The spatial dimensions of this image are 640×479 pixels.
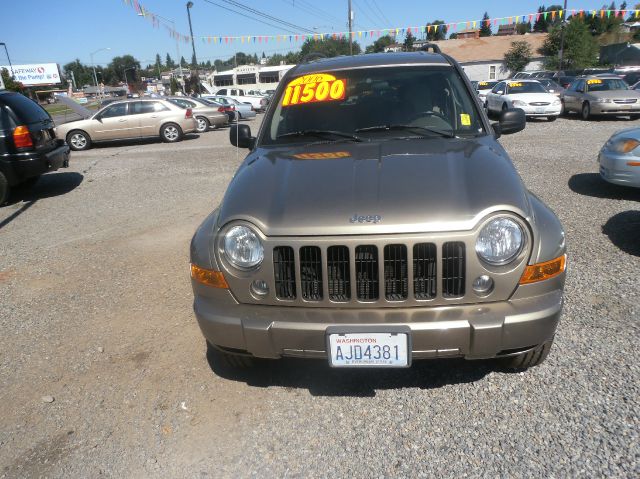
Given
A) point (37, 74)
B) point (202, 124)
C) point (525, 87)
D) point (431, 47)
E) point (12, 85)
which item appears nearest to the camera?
point (431, 47)

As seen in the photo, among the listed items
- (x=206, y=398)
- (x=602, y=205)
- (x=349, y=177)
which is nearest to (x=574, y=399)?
(x=349, y=177)

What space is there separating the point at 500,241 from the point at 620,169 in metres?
5.11

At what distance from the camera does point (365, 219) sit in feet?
7.49

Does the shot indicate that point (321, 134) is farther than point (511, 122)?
No

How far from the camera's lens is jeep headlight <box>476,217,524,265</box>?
227 cm

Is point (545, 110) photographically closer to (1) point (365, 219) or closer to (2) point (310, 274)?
(1) point (365, 219)

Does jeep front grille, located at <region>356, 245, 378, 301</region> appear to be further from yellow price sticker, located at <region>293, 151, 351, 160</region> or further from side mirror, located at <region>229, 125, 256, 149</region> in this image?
side mirror, located at <region>229, 125, 256, 149</region>

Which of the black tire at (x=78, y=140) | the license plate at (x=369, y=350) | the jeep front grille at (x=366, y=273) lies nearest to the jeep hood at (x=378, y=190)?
the jeep front grille at (x=366, y=273)

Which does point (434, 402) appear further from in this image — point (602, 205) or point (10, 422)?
point (602, 205)

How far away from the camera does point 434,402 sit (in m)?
2.68

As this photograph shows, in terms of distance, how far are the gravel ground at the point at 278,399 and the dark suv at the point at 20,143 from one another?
147 inches

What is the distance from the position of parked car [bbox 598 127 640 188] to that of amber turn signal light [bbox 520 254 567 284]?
4.82 metres

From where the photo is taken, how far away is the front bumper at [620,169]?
6.17m

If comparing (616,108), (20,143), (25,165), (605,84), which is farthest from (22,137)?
(605,84)
